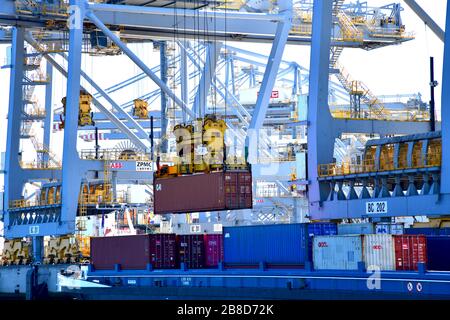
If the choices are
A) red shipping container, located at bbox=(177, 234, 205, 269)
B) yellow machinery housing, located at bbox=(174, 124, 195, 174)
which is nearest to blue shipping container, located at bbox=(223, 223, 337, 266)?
red shipping container, located at bbox=(177, 234, 205, 269)

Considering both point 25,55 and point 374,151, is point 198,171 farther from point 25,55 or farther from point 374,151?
point 25,55

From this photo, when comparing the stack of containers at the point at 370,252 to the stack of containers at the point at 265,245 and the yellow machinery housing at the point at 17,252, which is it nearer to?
the stack of containers at the point at 265,245

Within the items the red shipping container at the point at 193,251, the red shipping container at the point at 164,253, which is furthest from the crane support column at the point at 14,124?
the red shipping container at the point at 193,251

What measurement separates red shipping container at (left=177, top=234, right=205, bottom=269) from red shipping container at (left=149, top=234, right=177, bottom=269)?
0.55 meters

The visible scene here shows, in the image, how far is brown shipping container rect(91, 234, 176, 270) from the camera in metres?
52.5

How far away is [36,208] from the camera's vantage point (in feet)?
220

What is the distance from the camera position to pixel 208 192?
52.7 metres

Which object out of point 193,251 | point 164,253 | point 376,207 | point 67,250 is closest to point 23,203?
point 67,250

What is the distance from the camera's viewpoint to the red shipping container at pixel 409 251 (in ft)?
131

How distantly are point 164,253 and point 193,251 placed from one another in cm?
140

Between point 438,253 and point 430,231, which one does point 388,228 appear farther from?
point 438,253

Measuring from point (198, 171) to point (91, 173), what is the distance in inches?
484

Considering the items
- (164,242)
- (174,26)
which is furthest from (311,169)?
(174,26)

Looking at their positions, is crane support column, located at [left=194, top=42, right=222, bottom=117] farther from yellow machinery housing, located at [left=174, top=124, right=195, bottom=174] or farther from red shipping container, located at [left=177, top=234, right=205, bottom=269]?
red shipping container, located at [left=177, top=234, right=205, bottom=269]
